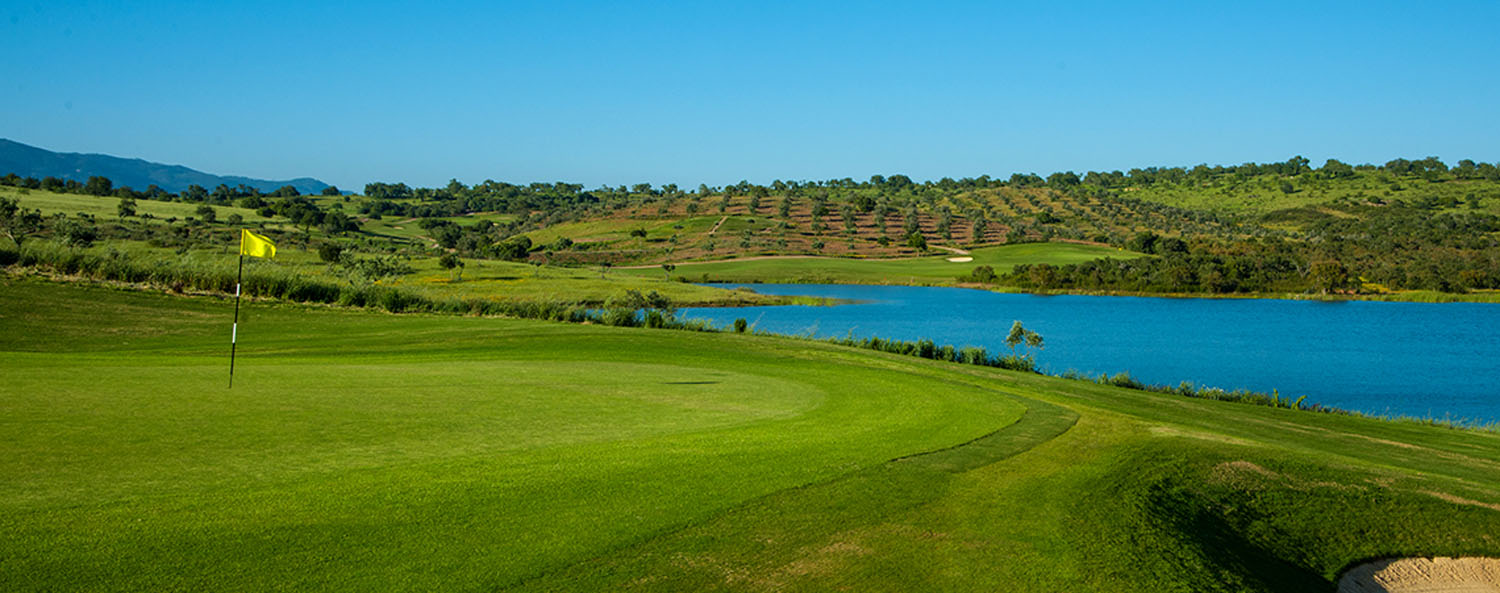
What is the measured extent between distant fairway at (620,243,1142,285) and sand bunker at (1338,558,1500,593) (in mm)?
99814

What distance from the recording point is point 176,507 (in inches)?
292

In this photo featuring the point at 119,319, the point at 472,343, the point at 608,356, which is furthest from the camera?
the point at 119,319

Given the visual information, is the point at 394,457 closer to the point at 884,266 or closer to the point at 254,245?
the point at 254,245

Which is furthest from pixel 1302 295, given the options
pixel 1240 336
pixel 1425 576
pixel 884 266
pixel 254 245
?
pixel 254 245

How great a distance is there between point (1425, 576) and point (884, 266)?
116194mm

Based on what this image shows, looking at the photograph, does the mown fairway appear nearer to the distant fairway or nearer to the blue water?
the blue water

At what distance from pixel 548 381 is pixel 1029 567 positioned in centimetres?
1075

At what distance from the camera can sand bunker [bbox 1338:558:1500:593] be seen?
9109mm

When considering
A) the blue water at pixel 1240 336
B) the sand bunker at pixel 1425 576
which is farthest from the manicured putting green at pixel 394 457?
the blue water at pixel 1240 336

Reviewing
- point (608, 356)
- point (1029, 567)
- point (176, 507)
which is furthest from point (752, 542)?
point (608, 356)

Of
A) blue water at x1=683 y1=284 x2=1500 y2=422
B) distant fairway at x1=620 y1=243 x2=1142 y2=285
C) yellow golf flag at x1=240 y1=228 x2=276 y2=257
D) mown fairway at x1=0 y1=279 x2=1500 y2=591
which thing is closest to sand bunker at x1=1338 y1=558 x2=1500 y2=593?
mown fairway at x1=0 y1=279 x2=1500 y2=591

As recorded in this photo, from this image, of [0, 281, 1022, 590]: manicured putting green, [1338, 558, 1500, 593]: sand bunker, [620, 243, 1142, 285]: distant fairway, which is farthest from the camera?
[620, 243, 1142, 285]: distant fairway

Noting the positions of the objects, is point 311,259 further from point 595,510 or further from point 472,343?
point 595,510

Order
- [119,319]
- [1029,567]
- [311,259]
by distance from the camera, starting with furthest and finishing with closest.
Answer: [311,259] → [119,319] → [1029,567]
